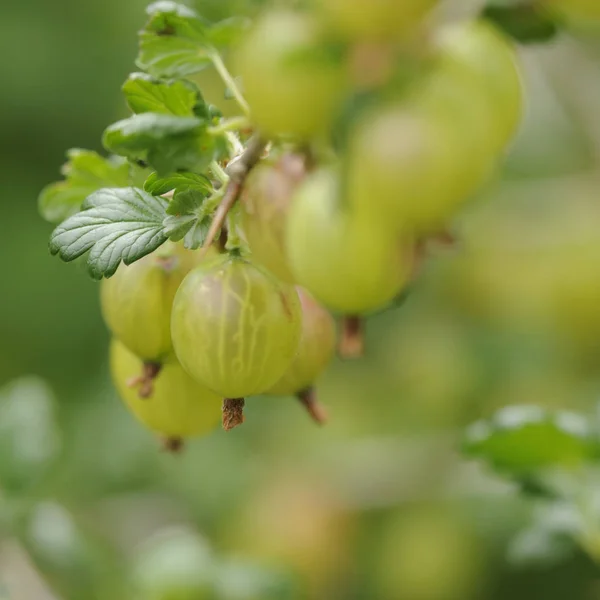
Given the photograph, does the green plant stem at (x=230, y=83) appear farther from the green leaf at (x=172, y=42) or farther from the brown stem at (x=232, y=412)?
the brown stem at (x=232, y=412)

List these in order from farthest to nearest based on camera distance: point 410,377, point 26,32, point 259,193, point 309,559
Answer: point 26,32 → point 410,377 → point 309,559 → point 259,193

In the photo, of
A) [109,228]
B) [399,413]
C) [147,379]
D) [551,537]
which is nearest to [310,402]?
[147,379]

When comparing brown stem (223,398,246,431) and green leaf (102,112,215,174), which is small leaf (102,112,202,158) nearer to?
green leaf (102,112,215,174)

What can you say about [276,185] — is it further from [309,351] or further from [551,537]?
[551,537]

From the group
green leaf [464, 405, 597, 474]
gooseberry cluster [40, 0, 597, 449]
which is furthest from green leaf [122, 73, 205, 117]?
green leaf [464, 405, 597, 474]

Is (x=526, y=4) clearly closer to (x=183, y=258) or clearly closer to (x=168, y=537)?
(x=183, y=258)

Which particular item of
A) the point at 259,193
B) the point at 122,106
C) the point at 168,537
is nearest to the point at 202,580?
the point at 168,537
